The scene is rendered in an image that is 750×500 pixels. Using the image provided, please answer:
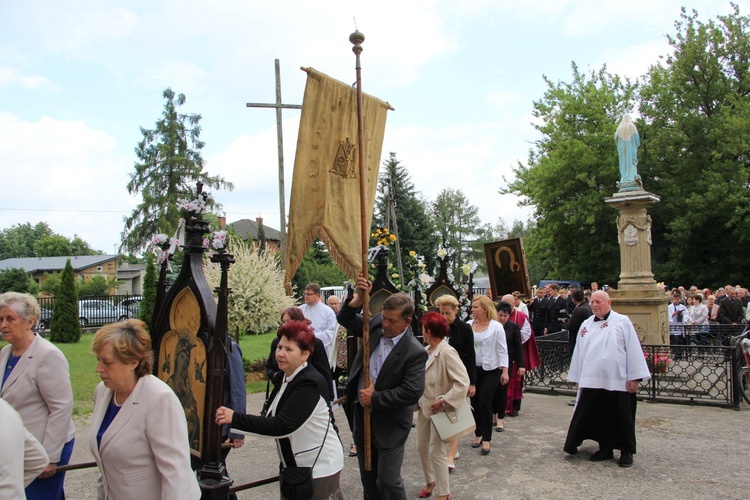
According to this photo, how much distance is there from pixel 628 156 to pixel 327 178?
40.1 feet

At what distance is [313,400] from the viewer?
3.41 m

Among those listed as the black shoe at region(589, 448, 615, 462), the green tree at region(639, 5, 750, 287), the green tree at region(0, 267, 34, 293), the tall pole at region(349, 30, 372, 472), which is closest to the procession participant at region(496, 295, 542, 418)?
the black shoe at region(589, 448, 615, 462)

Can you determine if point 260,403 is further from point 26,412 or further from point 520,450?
point 26,412

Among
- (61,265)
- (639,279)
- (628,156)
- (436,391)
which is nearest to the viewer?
(436,391)

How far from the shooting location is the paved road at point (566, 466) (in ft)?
18.4

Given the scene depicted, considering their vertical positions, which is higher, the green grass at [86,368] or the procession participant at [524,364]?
the procession participant at [524,364]

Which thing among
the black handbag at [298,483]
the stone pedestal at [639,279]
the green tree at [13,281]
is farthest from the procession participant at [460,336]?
the green tree at [13,281]

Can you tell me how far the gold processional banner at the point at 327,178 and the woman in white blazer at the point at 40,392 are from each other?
1.74 metres

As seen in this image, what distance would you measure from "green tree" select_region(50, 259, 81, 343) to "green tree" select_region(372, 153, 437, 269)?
28269mm

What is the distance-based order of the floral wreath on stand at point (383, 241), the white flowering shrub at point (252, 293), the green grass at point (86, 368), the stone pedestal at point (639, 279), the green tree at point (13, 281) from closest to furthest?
the floral wreath on stand at point (383, 241), the green grass at point (86, 368), the stone pedestal at point (639, 279), the white flowering shrub at point (252, 293), the green tree at point (13, 281)

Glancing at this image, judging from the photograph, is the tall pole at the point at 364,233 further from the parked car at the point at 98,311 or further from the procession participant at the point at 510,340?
the parked car at the point at 98,311

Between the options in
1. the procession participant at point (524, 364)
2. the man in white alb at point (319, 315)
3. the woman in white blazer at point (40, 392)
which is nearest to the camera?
the woman in white blazer at point (40, 392)

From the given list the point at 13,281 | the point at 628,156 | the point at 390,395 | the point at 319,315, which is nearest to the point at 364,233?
the point at 390,395

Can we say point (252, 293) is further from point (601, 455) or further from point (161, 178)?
point (161, 178)
